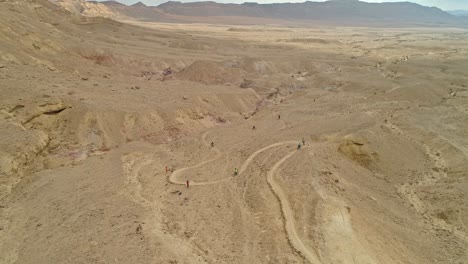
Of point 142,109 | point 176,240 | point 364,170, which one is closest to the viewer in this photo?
point 176,240

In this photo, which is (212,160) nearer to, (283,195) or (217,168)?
(217,168)

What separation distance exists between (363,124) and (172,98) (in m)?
17.5

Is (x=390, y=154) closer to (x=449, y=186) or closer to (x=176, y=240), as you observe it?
Result: (x=449, y=186)

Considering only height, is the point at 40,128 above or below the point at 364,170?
above

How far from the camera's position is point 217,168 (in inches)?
995

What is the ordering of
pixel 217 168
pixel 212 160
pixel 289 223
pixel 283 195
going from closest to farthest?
pixel 289 223 < pixel 283 195 < pixel 217 168 < pixel 212 160

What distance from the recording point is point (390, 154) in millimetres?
27750

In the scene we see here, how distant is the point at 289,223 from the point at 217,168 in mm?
8861

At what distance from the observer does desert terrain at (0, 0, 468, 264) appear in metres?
16.4

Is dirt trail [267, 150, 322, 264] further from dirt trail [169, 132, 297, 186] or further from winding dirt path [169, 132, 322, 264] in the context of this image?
dirt trail [169, 132, 297, 186]

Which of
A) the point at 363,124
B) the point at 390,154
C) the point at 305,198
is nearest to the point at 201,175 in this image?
the point at 305,198

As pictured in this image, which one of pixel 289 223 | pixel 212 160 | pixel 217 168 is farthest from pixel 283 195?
pixel 212 160

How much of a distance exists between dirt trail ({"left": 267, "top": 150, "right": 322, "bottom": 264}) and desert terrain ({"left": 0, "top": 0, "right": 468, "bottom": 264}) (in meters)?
0.08

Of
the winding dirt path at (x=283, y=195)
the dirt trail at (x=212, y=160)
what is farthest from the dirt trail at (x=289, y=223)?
the dirt trail at (x=212, y=160)
